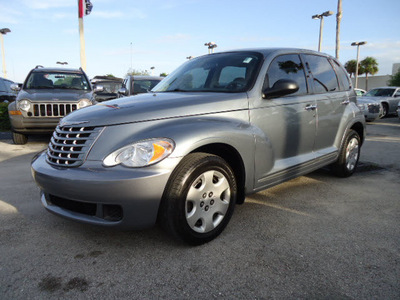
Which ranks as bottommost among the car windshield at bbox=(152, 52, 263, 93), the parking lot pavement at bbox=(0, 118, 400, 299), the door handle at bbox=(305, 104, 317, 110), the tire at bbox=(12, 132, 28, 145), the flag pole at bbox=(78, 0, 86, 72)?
the parking lot pavement at bbox=(0, 118, 400, 299)

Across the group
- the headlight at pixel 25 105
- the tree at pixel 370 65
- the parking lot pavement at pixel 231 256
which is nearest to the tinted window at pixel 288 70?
the parking lot pavement at pixel 231 256

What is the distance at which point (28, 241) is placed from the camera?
2.79 metres

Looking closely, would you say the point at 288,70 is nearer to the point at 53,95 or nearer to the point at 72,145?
the point at 72,145

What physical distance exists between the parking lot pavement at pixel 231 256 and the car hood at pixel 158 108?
40.6 inches

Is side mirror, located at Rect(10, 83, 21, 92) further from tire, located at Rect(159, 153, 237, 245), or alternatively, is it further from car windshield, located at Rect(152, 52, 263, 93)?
tire, located at Rect(159, 153, 237, 245)

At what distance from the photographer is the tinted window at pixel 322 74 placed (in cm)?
399

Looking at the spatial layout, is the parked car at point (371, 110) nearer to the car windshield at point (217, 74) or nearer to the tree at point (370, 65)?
the car windshield at point (217, 74)

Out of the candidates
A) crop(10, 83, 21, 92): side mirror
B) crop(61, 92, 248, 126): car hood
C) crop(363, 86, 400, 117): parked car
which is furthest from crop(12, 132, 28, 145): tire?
crop(363, 86, 400, 117): parked car

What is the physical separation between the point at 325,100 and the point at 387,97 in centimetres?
1298

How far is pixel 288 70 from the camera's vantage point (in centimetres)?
363

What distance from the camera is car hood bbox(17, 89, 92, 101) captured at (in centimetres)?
717

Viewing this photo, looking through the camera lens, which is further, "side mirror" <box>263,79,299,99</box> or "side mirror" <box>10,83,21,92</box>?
"side mirror" <box>10,83,21,92</box>

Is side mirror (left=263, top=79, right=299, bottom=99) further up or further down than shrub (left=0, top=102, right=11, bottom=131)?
further up

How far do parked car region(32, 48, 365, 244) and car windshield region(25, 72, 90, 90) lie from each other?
5.19 metres
